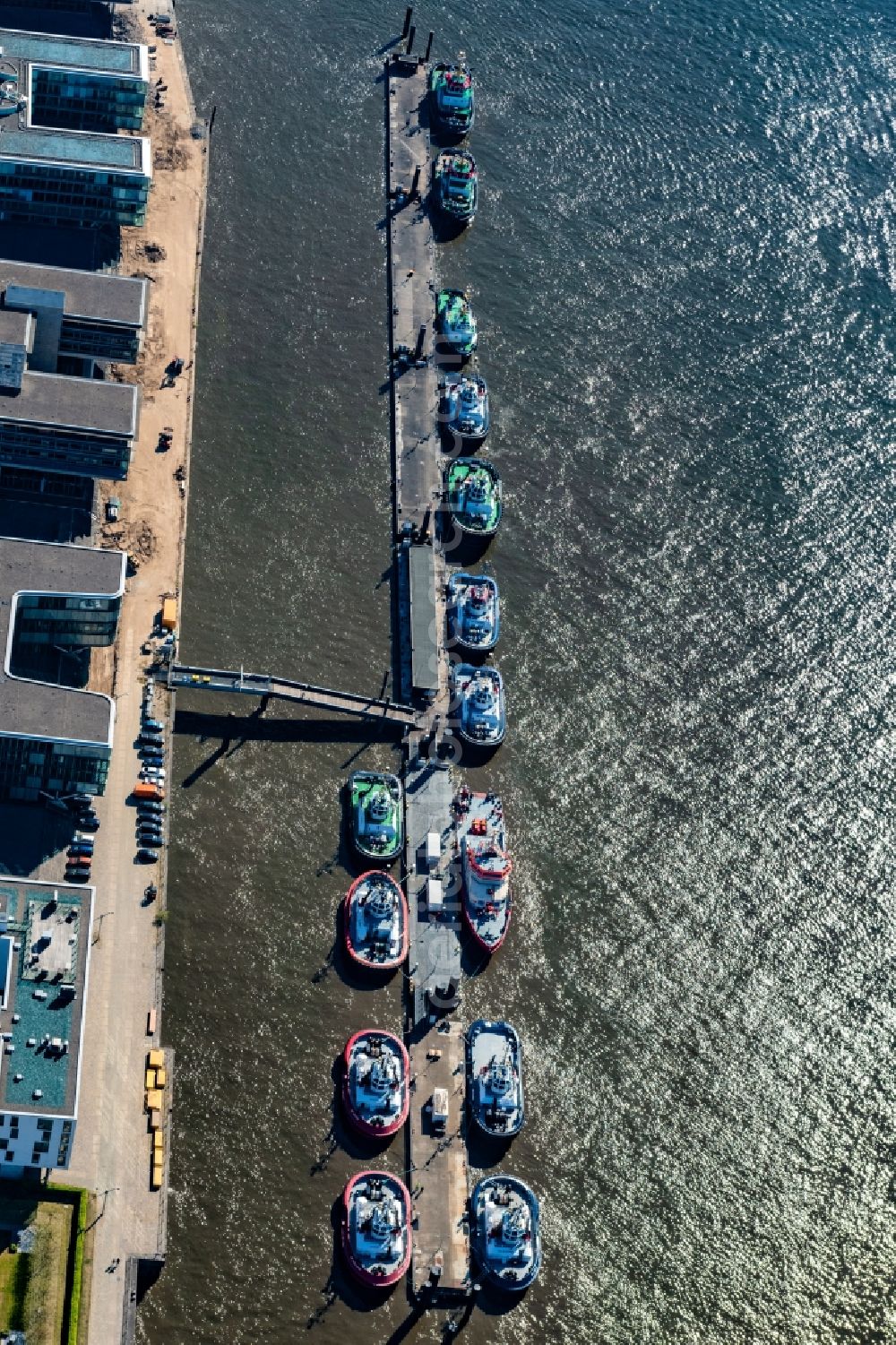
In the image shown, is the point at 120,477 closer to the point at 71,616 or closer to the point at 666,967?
the point at 71,616

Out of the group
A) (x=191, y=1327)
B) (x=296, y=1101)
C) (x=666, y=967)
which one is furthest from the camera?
(x=666, y=967)

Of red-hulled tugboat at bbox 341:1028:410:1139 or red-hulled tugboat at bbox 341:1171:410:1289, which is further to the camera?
red-hulled tugboat at bbox 341:1028:410:1139

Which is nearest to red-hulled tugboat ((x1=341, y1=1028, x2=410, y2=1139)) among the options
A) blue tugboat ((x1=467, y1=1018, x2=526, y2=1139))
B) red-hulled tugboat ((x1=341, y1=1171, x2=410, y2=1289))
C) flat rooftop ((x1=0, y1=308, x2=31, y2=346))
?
red-hulled tugboat ((x1=341, y1=1171, x2=410, y2=1289))

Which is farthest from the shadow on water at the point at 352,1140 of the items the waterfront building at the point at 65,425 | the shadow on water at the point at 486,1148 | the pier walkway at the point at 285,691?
the waterfront building at the point at 65,425

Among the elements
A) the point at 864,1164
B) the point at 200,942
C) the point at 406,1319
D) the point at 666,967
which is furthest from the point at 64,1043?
the point at 864,1164

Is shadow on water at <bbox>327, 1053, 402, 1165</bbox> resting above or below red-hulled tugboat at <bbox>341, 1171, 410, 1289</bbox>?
above

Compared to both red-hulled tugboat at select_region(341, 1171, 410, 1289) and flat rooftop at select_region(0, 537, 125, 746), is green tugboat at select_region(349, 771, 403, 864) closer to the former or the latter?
flat rooftop at select_region(0, 537, 125, 746)
